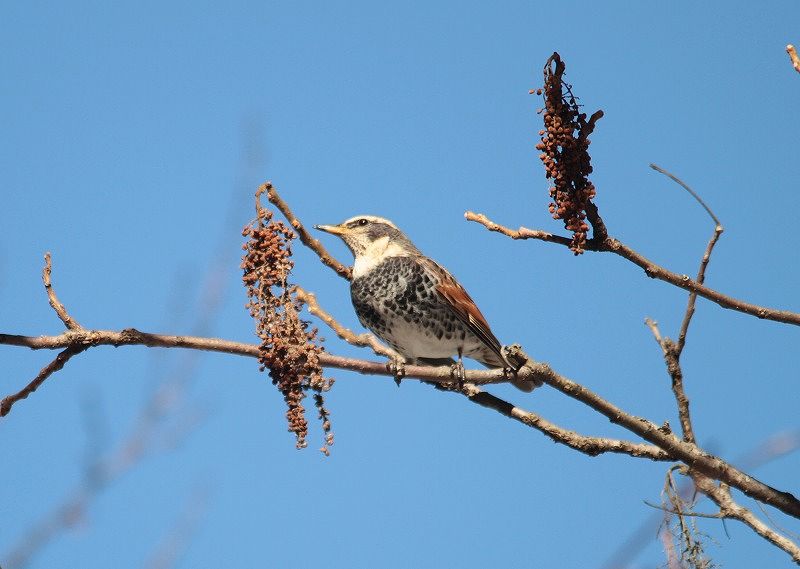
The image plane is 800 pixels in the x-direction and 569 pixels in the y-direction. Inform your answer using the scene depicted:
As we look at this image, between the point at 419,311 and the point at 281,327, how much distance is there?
→ 2912mm

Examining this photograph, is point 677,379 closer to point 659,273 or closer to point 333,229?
point 659,273

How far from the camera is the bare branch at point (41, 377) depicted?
463 centimetres

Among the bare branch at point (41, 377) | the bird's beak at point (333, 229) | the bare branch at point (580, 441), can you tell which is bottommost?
the bare branch at point (41, 377)

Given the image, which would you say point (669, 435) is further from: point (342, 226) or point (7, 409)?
point (342, 226)

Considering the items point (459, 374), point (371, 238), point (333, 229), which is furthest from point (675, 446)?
point (333, 229)

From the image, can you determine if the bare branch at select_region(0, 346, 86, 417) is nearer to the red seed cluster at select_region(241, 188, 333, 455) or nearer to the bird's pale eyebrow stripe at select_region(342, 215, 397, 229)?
the red seed cluster at select_region(241, 188, 333, 455)

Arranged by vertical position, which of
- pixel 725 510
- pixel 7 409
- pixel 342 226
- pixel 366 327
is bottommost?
pixel 7 409

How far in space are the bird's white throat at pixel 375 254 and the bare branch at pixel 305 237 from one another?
738 mm

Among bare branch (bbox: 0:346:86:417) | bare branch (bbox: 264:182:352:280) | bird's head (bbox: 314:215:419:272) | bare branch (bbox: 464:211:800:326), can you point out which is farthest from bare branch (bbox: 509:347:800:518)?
bird's head (bbox: 314:215:419:272)

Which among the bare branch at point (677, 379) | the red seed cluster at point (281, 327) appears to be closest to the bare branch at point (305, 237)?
the red seed cluster at point (281, 327)

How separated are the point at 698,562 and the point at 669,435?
612mm

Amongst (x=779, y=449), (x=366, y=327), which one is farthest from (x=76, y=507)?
(x=366, y=327)

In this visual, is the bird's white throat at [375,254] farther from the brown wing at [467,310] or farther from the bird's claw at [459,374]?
the bird's claw at [459,374]

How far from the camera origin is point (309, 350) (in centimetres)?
462
